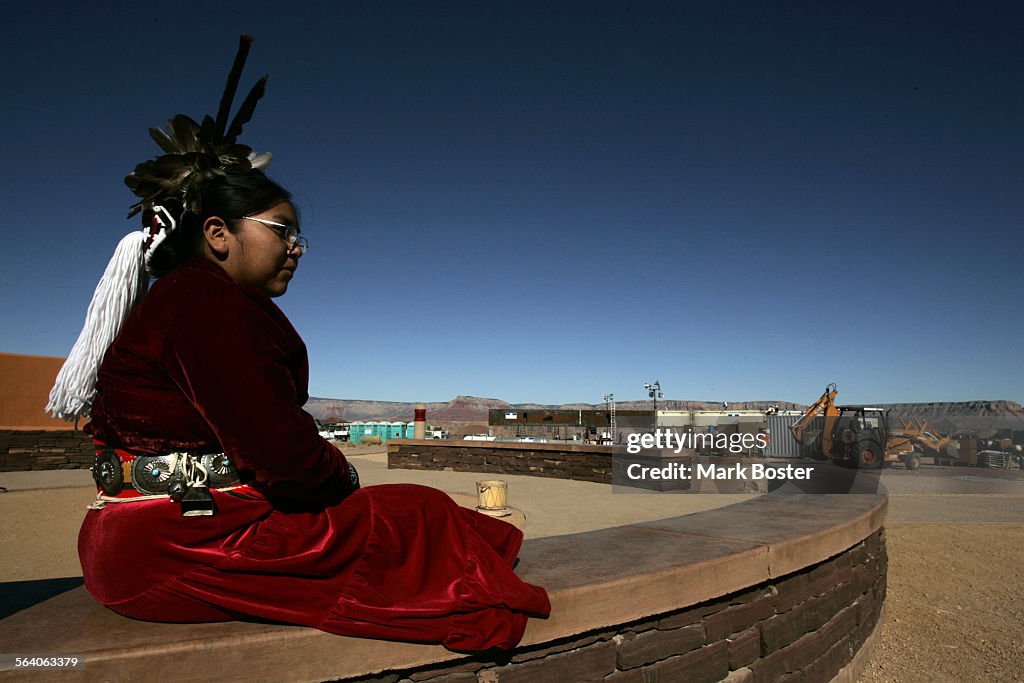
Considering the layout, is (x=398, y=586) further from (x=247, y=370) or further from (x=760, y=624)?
(x=760, y=624)

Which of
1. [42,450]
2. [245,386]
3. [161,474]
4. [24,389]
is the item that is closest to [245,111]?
[245,386]

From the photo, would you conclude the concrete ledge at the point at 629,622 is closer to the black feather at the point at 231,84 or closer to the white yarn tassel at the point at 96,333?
the white yarn tassel at the point at 96,333

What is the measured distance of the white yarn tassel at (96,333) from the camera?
156 cm

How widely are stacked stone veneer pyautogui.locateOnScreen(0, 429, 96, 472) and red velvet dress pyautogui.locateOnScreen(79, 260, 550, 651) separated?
1405 cm

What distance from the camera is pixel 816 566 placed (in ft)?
9.45

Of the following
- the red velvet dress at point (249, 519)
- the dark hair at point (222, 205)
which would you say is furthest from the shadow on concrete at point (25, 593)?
the dark hair at point (222, 205)

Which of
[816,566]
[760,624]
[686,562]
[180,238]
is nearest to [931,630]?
[816,566]

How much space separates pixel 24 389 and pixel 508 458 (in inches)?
532

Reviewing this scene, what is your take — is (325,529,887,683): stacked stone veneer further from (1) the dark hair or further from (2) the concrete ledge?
(1) the dark hair

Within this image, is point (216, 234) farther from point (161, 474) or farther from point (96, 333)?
point (161, 474)

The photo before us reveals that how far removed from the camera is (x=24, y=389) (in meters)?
16.4

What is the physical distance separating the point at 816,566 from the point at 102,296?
300cm

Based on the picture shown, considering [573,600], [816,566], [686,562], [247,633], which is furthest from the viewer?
[816,566]

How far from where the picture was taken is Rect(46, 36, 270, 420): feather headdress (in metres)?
1.56
